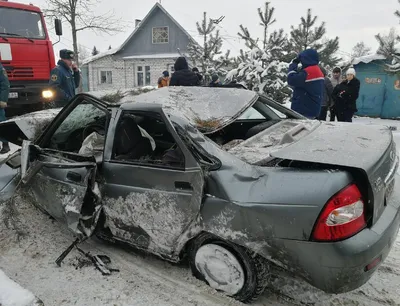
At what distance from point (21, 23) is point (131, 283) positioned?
24.4 ft

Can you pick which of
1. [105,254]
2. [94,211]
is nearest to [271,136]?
[94,211]

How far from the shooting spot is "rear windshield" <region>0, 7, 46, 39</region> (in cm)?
746

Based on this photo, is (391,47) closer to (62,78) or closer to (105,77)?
(62,78)

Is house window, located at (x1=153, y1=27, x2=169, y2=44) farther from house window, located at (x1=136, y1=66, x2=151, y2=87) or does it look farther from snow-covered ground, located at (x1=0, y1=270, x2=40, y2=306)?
snow-covered ground, located at (x1=0, y1=270, x2=40, y2=306)

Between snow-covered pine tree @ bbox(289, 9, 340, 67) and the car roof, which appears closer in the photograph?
the car roof

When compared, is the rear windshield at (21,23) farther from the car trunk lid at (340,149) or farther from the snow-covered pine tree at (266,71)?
the car trunk lid at (340,149)

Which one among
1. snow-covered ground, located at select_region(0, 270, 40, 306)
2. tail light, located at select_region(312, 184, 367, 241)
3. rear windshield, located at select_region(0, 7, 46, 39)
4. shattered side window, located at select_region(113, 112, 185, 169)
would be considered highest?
rear windshield, located at select_region(0, 7, 46, 39)

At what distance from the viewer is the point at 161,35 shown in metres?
23.7

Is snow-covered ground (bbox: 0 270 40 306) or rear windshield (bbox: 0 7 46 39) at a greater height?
rear windshield (bbox: 0 7 46 39)

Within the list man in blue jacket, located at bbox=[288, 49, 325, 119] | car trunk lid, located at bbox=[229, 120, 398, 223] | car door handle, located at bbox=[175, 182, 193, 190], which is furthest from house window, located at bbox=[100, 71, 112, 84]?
car door handle, located at bbox=[175, 182, 193, 190]

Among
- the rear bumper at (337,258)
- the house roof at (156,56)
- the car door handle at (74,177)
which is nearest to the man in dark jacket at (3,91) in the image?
the car door handle at (74,177)

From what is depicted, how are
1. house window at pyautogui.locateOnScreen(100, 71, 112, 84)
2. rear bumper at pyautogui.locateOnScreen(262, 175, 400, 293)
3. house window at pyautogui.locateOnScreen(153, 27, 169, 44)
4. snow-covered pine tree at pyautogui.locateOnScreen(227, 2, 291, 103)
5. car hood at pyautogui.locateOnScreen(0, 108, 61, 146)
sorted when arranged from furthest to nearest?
house window at pyautogui.locateOnScreen(100, 71, 112, 84) < house window at pyautogui.locateOnScreen(153, 27, 169, 44) < snow-covered pine tree at pyautogui.locateOnScreen(227, 2, 291, 103) < car hood at pyautogui.locateOnScreen(0, 108, 61, 146) < rear bumper at pyautogui.locateOnScreen(262, 175, 400, 293)

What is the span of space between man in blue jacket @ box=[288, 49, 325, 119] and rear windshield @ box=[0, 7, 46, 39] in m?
6.14

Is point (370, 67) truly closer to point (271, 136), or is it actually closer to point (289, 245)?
point (271, 136)
